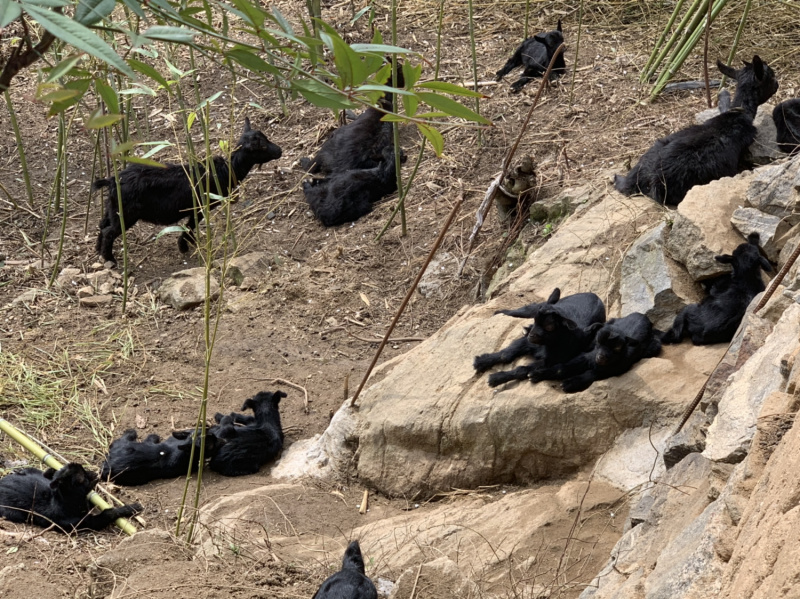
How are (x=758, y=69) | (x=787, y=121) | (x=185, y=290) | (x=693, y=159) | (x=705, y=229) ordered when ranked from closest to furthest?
(x=705, y=229) → (x=693, y=159) → (x=787, y=121) → (x=758, y=69) → (x=185, y=290)

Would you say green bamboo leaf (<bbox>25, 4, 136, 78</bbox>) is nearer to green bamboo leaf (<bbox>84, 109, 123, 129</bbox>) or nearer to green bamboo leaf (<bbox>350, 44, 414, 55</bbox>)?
green bamboo leaf (<bbox>84, 109, 123, 129</bbox>)

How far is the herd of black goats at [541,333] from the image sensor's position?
5.72 m

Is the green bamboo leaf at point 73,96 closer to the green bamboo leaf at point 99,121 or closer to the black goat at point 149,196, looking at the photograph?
the green bamboo leaf at point 99,121

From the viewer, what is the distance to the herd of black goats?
5.72 metres

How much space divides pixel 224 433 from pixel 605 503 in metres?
3.12

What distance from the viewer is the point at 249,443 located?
686 cm

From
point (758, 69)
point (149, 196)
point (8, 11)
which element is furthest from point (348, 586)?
point (149, 196)

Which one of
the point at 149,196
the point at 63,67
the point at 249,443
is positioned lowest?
the point at 249,443

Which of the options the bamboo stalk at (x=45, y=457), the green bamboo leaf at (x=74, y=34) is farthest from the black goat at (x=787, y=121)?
the green bamboo leaf at (x=74, y=34)

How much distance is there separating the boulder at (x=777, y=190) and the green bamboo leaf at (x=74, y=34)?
5.67 meters

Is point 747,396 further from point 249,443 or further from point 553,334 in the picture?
point 249,443

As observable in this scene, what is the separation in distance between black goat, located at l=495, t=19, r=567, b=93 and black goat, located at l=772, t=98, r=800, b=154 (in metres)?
3.63

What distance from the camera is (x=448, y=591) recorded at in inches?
169

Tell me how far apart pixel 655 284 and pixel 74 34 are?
19.0 ft
